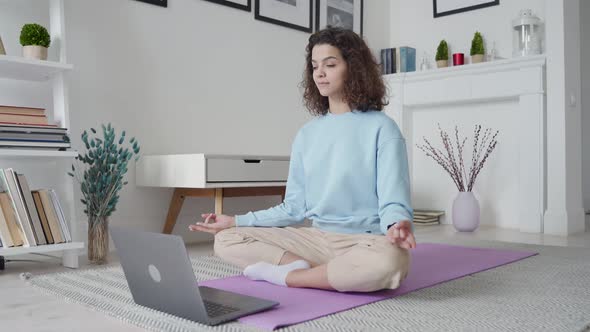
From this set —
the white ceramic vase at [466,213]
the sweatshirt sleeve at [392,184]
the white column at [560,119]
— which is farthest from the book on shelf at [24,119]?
the white column at [560,119]

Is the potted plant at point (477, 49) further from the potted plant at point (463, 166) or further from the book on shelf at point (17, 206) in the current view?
the book on shelf at point (17, 206)

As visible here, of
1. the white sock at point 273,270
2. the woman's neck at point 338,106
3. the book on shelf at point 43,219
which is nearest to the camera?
the white sock at point 273,270

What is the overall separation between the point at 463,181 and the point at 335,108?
2588mm

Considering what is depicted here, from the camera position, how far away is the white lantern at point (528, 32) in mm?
3748

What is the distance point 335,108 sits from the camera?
6.16 feet

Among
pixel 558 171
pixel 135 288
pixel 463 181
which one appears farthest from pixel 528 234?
pixel 135 288

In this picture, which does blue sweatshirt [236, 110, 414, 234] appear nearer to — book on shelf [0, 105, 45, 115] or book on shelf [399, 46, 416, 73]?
book on shelf [0, 105, 45, 115]

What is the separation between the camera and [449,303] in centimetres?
161

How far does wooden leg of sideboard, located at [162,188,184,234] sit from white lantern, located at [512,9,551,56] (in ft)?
7.98

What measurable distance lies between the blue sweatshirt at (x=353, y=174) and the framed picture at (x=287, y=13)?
6.52ft

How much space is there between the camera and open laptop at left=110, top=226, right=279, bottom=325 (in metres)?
1.35

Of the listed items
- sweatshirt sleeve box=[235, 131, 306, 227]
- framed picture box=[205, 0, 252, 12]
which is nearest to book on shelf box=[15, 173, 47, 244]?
sweatshirt sleeve box=[235, 131, 306, 227]

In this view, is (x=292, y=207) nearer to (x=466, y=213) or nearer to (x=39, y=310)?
(x=39, y=310)

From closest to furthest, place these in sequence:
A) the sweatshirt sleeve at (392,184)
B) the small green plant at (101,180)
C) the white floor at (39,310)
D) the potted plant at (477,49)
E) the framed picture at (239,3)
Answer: the white floor at (39,310)
the sweatshirt sleeve at (392,184)
the small green plant at (101,180)
the framed picture at (239,3)
the potted plant at (477,49)
